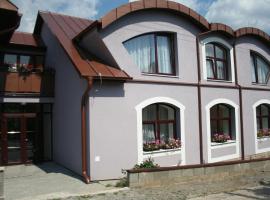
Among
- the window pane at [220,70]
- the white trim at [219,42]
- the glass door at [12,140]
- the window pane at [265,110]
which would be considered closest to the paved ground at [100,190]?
the glass door at [12,140]

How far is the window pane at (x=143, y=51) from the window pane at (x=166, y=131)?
7.24ft

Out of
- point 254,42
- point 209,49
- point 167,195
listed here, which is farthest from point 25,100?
→ point 254,42

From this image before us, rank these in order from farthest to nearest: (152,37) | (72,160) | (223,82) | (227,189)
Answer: (223,82) → (152,37) → (72,160) → (227,189)

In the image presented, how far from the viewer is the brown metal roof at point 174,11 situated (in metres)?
11.7

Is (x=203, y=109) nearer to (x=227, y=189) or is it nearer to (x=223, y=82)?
(x=223, y=82)

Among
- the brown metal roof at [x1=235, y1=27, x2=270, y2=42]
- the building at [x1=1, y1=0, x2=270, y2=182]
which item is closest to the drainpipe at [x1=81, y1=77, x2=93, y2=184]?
the building at [x1=1, y1=0, x2=270, y2=182]

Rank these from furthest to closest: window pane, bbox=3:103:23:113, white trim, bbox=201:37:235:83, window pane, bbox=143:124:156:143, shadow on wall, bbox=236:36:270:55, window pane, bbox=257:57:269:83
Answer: window pane, bbox=257:57:269:83
shadow on wall, bbox=236:36:270:55
white trim, bbox=201:37:235:83
window pane, bbox=3:103:23:113
window pane, bbox=143:124:156:143

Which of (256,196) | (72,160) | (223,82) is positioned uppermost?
(223,82)

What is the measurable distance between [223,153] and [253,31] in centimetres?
641

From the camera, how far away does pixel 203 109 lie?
47.3 feet

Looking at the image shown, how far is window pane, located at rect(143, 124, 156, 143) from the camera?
12.8 metres

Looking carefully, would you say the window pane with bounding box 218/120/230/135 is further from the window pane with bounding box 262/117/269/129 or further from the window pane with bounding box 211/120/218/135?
the window pane with bounding box 262/117/269/129

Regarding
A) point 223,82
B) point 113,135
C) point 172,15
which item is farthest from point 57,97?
point 223,82

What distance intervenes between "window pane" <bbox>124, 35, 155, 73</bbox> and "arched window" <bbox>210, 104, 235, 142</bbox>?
391cm
